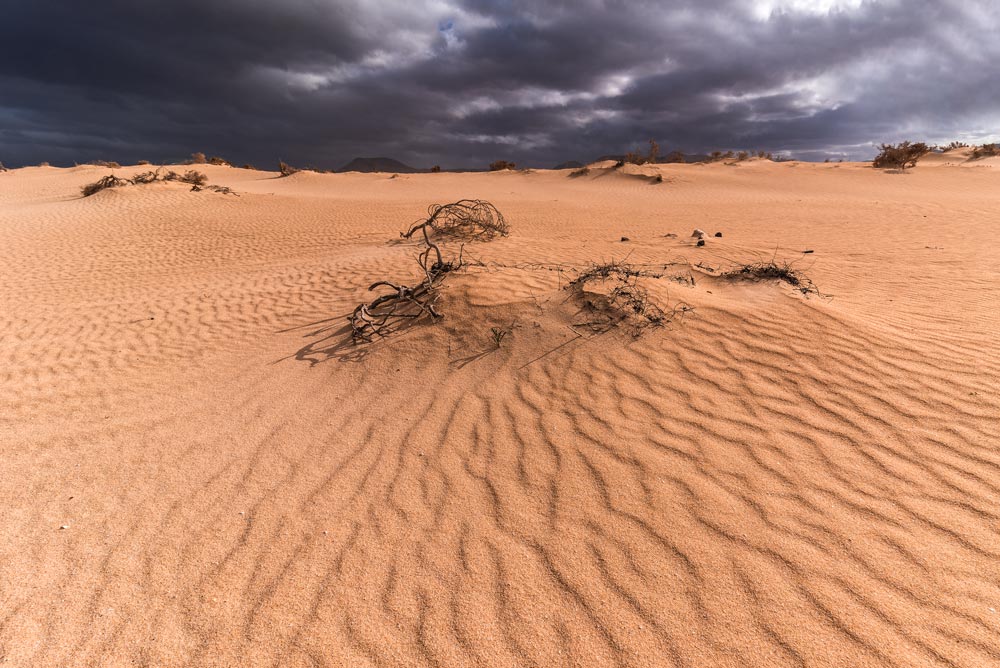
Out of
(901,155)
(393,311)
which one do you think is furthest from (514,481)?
(901,155)

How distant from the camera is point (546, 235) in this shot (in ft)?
34.2

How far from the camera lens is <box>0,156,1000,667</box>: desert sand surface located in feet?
6.46

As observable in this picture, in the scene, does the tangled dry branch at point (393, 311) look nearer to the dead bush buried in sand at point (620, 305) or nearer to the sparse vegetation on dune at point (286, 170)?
the dead bush buried in sand at point (620, 305)

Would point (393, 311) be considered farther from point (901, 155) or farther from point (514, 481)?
point (901, 155)

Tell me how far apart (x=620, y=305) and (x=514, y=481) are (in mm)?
2235

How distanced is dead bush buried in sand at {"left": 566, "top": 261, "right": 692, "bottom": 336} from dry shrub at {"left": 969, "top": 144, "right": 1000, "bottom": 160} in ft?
111

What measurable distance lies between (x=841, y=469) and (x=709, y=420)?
0.75 metres

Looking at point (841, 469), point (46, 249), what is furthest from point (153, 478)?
point (46, 249)

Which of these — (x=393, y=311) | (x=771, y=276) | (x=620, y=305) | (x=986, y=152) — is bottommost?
(x=393, y=311)

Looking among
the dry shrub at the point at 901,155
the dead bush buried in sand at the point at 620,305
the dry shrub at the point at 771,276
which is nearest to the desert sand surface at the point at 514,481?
the dead bush buried in sand at the point at 620,305

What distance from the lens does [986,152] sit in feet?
81.6

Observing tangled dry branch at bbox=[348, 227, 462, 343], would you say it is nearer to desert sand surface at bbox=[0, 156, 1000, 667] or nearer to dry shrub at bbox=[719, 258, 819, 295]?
desert sand surface at bbox=[0, 156, 1000, 667]

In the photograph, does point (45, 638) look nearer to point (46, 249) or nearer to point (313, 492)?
point (313, 492)

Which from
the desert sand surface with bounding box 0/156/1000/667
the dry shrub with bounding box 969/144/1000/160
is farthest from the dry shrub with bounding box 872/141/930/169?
the desert sand surface with bounding box 0/156/1000/667
